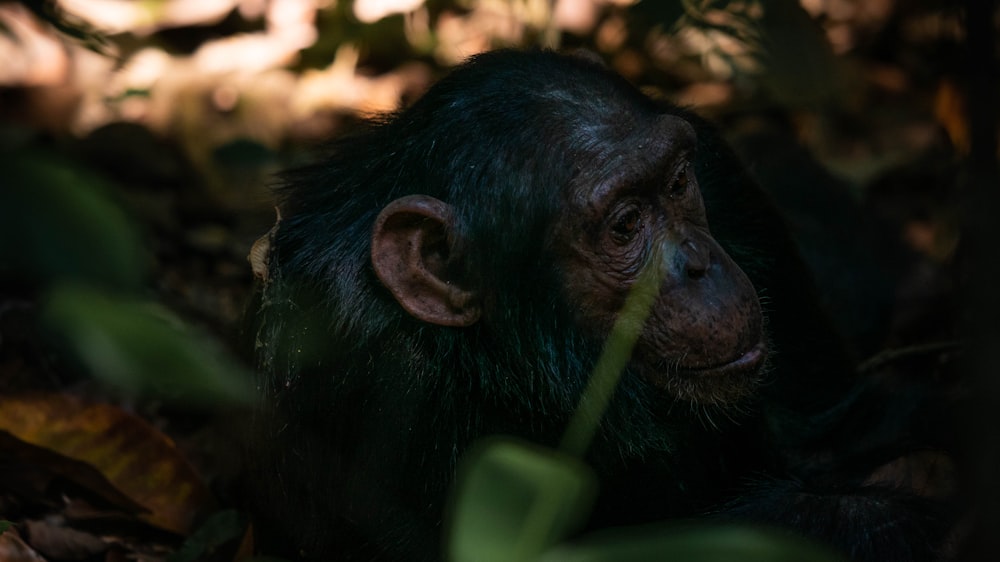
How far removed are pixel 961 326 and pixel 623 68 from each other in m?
3.16

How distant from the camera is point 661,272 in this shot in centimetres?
359

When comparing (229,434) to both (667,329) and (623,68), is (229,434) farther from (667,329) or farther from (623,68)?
(623,68)

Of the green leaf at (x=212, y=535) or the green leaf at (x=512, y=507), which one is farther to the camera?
the green leaf at (x=212, y=535)

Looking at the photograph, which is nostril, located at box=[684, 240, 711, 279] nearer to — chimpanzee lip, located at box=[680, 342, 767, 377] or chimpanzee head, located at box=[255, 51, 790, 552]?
chimpanzee head, located at box=[255, 51, 790, 552]

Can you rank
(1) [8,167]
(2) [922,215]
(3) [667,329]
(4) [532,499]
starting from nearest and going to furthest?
(1) [8,167]
(4) [532,499]
(3) [667,329]
(2) [922,215]

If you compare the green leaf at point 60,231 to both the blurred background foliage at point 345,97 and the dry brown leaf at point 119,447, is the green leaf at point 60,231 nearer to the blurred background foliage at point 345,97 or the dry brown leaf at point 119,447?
the dry brown leaf at point 119,447

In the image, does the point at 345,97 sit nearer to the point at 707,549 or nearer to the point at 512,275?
the point at 512,275

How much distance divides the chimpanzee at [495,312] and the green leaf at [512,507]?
1.97m

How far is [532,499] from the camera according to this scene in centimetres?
155

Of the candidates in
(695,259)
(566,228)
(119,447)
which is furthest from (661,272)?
(119,447)

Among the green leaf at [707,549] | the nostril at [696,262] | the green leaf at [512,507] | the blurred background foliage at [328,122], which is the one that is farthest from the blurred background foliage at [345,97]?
the green leaf at [707,549]

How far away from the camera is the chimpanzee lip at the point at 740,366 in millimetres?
3555

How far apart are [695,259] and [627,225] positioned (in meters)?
0.25

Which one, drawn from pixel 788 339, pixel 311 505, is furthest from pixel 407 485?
pixel 788 339
